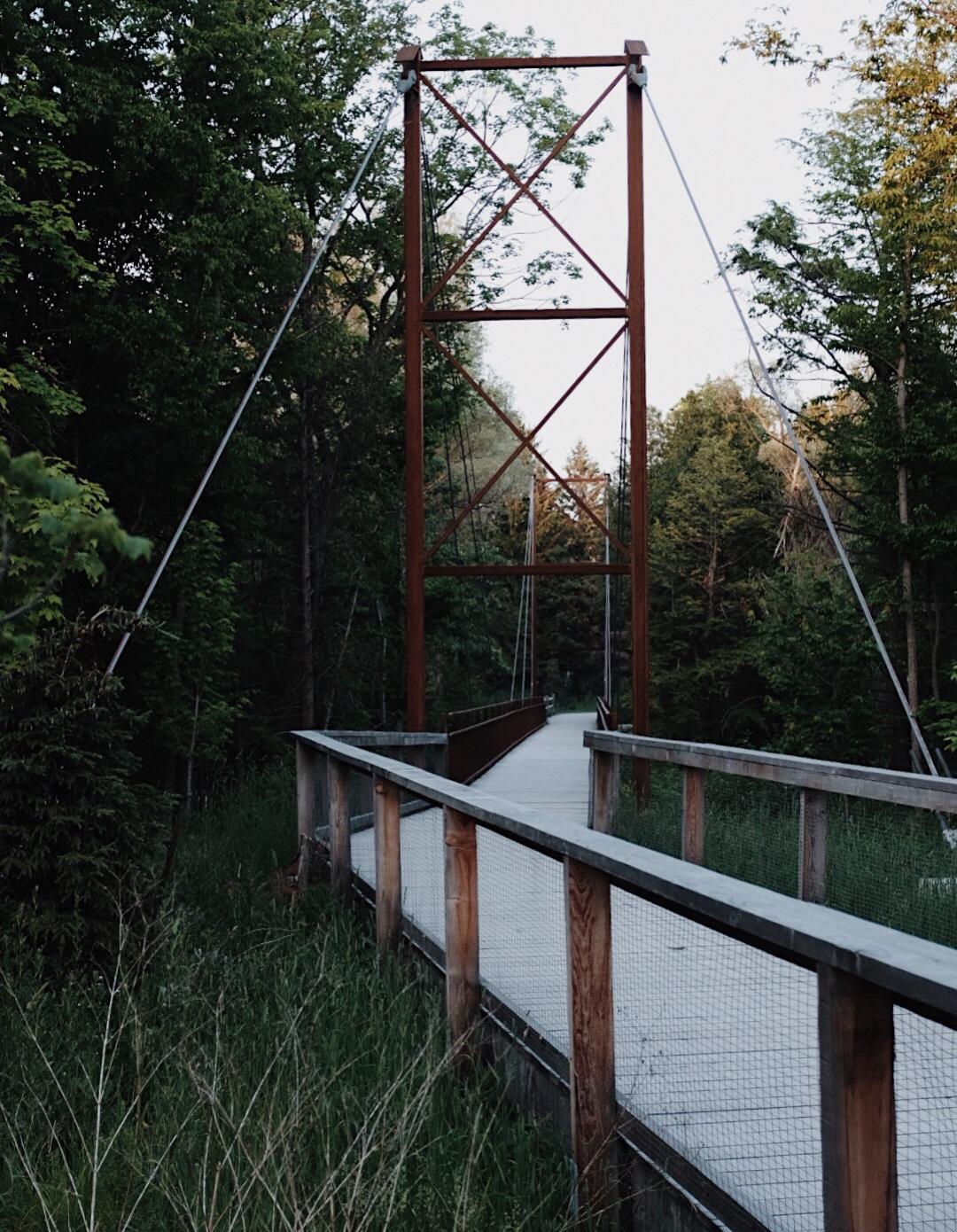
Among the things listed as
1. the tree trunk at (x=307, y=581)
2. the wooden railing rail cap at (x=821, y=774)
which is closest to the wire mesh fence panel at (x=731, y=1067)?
the wooden railing rail cap at (x=821, y=774)

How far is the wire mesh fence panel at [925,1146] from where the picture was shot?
2.20 meters

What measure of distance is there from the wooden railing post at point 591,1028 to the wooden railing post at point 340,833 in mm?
3764

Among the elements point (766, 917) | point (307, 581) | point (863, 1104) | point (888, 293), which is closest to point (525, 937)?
point (766, 917)

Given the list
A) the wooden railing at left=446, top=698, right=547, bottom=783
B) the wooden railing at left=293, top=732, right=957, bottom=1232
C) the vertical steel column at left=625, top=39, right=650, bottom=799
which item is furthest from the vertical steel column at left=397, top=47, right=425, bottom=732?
the wooden railing at left=293, top=732, right=957, bottom=1232

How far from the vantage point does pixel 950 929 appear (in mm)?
4715

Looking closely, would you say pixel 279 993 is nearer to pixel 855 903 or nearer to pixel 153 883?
pixel 153 883

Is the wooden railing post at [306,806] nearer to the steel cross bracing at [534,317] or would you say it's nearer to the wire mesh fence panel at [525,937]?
the wire mesh fence panel at [525,937]

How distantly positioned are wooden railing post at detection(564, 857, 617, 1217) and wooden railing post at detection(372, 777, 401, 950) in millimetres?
2398

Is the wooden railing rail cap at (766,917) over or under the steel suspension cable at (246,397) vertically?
under

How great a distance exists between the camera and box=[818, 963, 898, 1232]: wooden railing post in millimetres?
1814

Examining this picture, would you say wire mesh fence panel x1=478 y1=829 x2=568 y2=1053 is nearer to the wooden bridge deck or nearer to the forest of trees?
the wooden bridge deck

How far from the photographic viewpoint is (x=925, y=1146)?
7.86 feet

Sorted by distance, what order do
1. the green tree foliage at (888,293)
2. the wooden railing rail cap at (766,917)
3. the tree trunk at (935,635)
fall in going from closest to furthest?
the wooden railing rail cap at (766,917) → the green tree foliage at (888,293) → the tree trunk at (935,635)

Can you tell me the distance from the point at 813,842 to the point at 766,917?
3.35 metres
